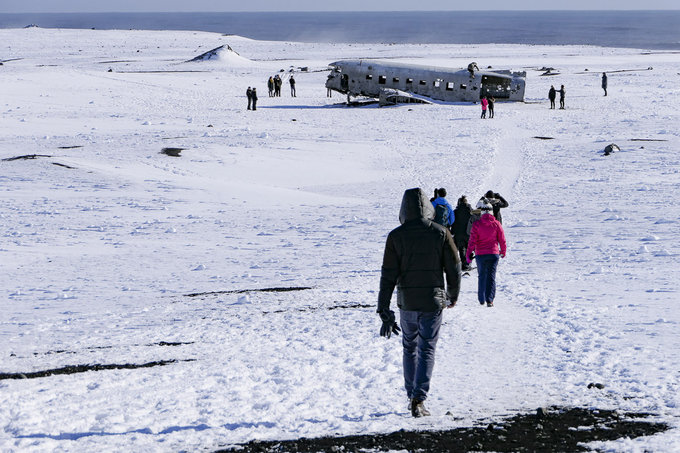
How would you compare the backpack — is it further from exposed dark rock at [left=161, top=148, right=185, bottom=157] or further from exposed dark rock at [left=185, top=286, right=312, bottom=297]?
exposed dark rock at [left=161, top=148, right=185, bottom=157]

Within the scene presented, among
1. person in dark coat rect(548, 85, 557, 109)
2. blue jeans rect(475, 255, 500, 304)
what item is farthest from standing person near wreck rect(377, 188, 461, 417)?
person in dark coat rect(548, 85, 557, 109)

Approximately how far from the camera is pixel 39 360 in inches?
380

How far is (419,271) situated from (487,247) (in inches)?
194

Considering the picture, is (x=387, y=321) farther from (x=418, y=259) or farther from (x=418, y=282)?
(x=418, y=259)

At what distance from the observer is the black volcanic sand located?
21.2 ft

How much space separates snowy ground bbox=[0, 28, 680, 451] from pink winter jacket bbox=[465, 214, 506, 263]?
0.85m

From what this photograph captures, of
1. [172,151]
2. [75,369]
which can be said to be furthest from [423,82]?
[75,369]

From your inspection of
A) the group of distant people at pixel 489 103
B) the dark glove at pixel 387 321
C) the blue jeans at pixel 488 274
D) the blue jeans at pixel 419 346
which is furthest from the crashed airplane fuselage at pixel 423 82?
the dark glove at pixel 387 321

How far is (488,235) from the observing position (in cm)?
1159

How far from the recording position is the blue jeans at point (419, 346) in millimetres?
6918

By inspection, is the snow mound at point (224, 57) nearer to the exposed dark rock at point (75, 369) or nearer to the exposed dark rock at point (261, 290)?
the exposed dark rock at point (261, 290)

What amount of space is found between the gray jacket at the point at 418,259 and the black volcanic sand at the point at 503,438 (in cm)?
107

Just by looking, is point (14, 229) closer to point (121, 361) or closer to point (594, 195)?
point (121, 361)

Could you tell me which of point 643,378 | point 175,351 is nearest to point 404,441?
point 643,378
